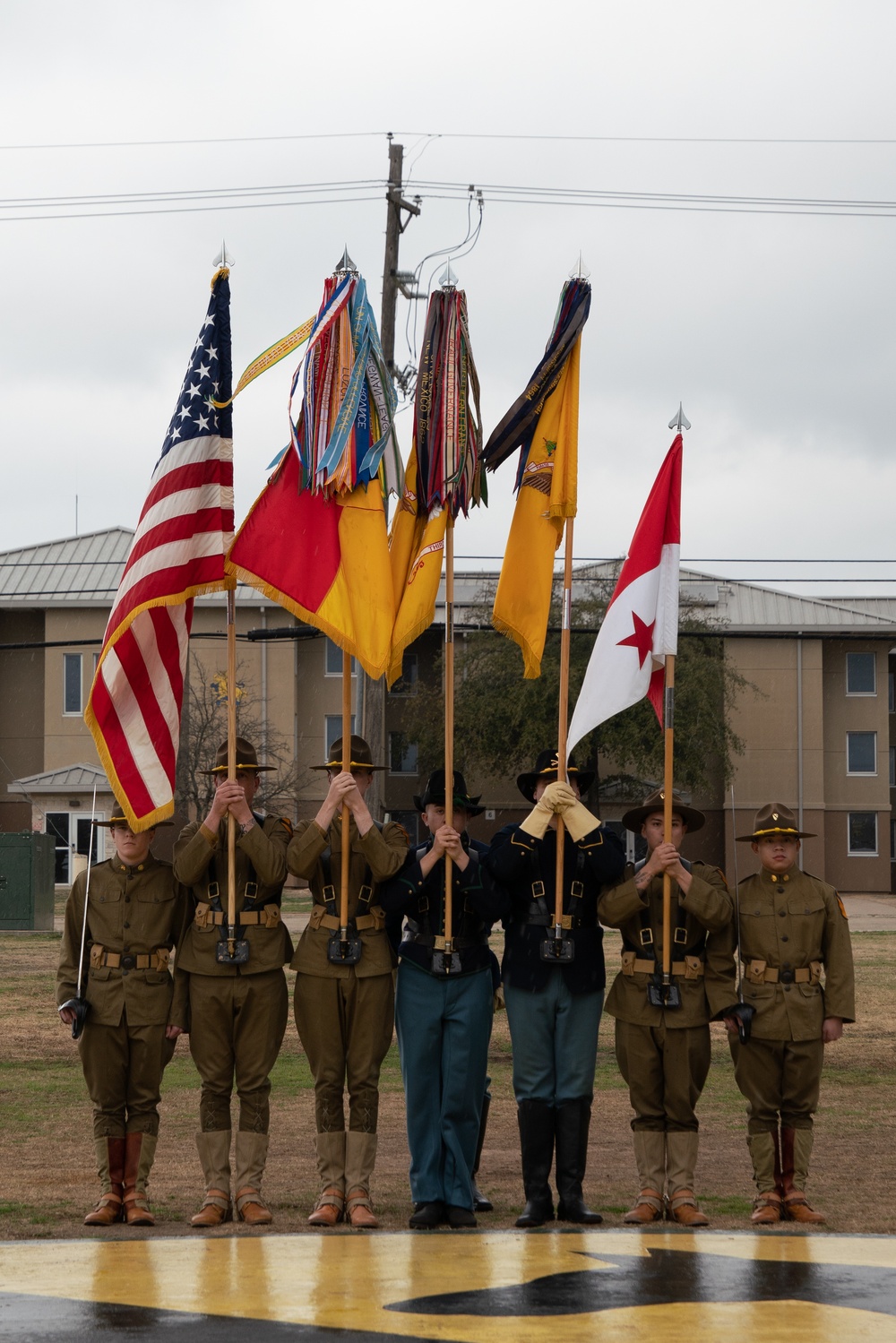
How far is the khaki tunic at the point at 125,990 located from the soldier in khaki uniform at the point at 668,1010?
6.86 feet

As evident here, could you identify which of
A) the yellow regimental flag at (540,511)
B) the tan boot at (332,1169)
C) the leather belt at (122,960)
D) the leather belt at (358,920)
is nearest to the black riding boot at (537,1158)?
the tan boot at (332,1169)

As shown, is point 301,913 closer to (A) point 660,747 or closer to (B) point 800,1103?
(A) point 660,747

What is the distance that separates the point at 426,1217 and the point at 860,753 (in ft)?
144

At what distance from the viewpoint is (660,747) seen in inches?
1567

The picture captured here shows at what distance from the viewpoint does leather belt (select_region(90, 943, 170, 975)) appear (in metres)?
7.23

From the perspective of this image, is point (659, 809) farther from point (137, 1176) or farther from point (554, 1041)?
point (137, 1176)

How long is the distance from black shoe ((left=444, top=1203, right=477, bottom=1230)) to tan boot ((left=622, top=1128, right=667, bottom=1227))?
0.72 metres

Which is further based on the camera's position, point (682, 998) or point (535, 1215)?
point (682, 998)

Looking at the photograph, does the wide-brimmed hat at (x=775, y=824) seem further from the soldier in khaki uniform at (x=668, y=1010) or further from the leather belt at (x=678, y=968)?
the leather belt at (x=678, y=968)

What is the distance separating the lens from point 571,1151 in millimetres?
6906

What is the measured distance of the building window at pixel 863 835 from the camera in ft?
160

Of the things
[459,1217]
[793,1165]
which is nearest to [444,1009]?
[459,1217]

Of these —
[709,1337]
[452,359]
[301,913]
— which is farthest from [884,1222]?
[301,913]

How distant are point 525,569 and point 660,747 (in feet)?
107
